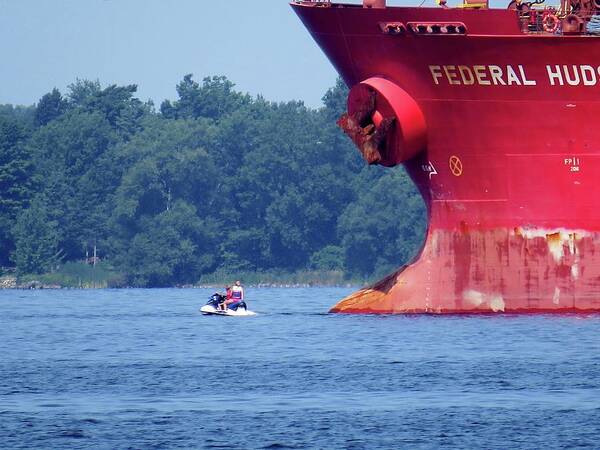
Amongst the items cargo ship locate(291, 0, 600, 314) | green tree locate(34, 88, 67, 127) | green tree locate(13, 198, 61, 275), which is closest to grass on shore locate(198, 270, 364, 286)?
green tree locate(13, 198, 61, 275)

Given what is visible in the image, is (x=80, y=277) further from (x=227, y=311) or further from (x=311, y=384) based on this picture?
(x=311, y=384)

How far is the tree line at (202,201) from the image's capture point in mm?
136375

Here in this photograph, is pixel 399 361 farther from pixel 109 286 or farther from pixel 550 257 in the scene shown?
pixel 109 286

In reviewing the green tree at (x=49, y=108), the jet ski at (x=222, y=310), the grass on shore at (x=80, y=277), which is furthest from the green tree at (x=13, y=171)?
the jet ski at (x=222, y=310)

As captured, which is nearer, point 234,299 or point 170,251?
point 234,299

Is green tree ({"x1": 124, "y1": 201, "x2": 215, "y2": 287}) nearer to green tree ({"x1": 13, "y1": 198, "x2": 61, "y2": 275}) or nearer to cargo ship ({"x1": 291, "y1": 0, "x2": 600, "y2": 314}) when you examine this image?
green tree ({"x1": 13, "y1": 198, "x2": 61, "y2": 275})

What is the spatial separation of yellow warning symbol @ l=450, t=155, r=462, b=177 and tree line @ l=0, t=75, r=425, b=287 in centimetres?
8134

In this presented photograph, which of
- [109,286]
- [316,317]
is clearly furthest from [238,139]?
[316,317]

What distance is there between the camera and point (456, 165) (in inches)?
2116

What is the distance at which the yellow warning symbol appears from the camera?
176ft

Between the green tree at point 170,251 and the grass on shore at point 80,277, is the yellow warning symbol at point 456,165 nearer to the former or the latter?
the grass on shore at point 80,277

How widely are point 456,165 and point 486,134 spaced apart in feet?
4.86

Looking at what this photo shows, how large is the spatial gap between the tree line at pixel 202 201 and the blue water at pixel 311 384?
7477 centimetres

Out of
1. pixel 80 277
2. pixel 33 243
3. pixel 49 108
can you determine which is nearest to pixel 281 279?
pixel 80 277
